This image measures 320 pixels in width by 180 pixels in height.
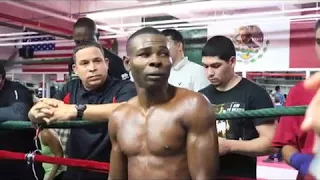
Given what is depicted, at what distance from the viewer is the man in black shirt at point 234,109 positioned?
156 cm

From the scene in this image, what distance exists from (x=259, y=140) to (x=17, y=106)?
113 cm

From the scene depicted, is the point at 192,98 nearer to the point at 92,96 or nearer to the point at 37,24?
the point at 92,96

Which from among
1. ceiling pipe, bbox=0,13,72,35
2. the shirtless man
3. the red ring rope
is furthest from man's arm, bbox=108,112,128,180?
ceiling pipe, bbox=0,13,72,35

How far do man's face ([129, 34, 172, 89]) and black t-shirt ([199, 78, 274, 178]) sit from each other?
2.08ft

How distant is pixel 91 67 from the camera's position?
1645 millimetres

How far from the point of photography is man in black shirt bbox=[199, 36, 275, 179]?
5.11ft

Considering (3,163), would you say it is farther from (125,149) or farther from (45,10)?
(45,10)

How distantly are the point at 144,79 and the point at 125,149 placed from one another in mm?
212

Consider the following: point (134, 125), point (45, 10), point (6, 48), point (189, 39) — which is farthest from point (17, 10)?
point (134, 125)

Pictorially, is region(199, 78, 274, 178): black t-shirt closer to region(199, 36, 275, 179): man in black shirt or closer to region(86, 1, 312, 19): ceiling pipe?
region(199, 36, 275, 179): man in black shirt

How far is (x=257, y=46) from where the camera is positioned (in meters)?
6.08

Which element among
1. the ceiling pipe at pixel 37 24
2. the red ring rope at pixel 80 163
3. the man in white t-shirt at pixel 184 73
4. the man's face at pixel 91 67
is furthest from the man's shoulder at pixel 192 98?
the ceiling pipe at pixel 37 24

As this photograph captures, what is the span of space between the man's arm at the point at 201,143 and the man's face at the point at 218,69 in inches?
29.2

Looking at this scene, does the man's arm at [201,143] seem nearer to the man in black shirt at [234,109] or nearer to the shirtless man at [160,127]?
the shirtless man at [160,127]
